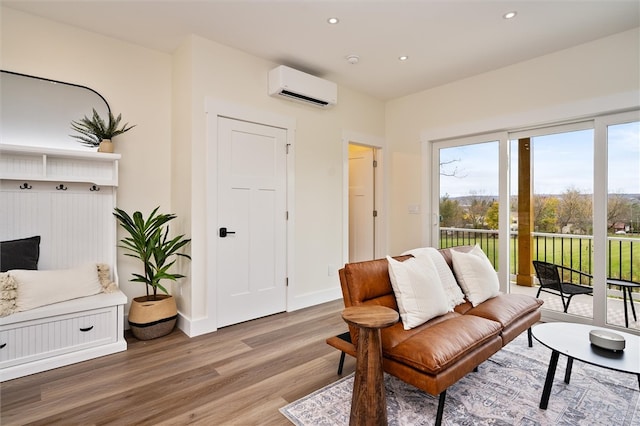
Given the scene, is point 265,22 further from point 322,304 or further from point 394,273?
point 322,304

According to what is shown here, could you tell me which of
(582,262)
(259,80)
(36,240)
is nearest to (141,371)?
(36,240)

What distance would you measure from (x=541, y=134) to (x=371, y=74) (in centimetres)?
206

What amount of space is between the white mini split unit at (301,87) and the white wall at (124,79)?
1.16 metres

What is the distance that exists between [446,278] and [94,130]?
3316mm

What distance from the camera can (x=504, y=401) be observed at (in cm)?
196

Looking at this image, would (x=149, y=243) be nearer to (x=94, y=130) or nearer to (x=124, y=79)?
(x=94, y=130)

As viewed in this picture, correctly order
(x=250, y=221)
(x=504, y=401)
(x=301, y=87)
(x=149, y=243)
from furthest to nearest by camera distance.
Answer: (x=301, y=87) < (x=250, y=221) < (x=149, y=243) < (x=504, y=401)

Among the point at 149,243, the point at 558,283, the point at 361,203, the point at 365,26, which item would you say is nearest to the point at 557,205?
the point at 558,283

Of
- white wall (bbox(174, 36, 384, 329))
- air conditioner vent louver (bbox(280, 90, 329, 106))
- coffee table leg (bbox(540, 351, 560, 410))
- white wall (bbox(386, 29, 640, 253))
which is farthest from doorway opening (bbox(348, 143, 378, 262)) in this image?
coffee table leg (bbox(540, 351, 560, 410))

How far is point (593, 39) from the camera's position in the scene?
3.08 metres

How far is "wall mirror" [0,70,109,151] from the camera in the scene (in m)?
2.57

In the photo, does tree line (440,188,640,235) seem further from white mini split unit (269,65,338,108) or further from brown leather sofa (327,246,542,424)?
white mini split unit (269,65,338,108)

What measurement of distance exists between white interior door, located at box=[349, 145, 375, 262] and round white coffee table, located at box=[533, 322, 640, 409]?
2.95 meters

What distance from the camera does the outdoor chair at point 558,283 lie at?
328 centimetres
